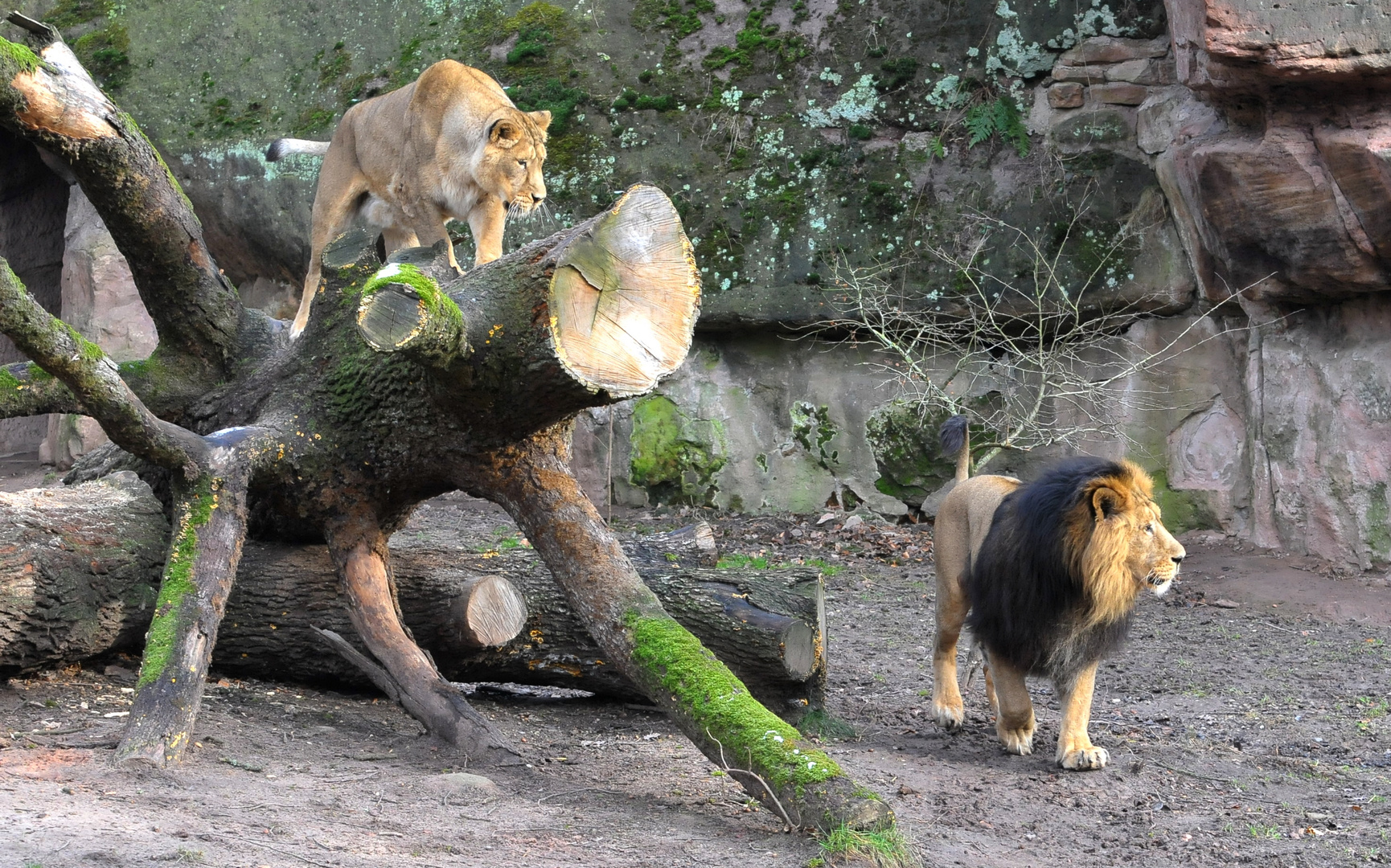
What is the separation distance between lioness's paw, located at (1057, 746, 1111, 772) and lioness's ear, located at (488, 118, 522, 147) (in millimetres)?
4376

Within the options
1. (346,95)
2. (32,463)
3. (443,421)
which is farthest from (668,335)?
(32,463)

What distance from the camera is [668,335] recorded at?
4125 mm

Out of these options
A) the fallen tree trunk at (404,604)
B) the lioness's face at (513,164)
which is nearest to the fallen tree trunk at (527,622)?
the fallen tree trunk at (404,604)

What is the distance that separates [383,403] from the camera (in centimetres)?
468

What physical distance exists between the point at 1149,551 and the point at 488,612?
2702 millimetres

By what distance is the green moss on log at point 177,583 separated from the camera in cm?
407

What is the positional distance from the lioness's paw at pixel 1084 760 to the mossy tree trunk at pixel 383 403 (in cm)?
150

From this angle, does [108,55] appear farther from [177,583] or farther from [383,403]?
[177,583]

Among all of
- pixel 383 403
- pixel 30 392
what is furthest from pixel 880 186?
pixel 30 392

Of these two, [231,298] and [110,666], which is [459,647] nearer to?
[110,666]

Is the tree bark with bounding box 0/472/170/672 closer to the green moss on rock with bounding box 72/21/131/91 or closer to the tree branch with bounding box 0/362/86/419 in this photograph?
the tree branch with bounding box 0/362/86/419

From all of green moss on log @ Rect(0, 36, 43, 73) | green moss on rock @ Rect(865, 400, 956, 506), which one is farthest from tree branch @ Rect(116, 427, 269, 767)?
green moss on rock @ Rect(865, 400, 956, 506)

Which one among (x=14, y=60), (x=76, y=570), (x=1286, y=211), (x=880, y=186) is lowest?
(x=76, y=570)

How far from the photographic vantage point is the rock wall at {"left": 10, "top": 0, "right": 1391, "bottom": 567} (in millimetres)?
8289
